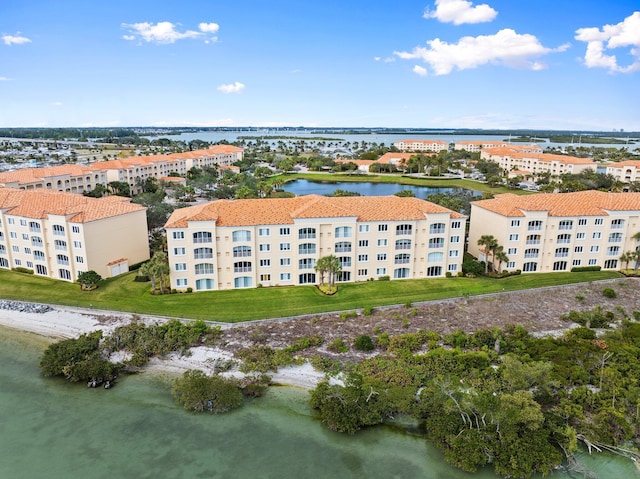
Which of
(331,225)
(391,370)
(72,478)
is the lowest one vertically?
(72,478)

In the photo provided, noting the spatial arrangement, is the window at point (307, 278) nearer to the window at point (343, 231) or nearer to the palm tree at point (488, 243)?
the window at point (343, 231)

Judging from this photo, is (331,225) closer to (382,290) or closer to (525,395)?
(382,290)

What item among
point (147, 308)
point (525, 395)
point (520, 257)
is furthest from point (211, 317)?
point (520, 257)

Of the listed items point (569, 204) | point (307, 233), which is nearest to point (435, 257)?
point (307, 233)

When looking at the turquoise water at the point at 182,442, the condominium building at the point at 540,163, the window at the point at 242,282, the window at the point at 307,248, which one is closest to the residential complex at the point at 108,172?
the window at the point at 242,282

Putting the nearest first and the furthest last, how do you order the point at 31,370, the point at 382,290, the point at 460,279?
the point at 31,370, the point at 382,290, the point at 460,279

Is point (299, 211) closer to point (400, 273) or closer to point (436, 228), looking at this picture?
point (400, 273)
